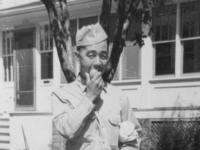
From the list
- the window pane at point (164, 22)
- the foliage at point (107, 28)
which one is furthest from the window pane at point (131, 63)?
the foliage at point (107, 28)

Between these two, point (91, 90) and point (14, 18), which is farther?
point (14, 18)

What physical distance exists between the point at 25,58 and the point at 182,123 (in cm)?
644

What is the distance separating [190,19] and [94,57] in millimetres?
6614

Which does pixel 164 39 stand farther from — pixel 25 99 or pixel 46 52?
pixel 25 99

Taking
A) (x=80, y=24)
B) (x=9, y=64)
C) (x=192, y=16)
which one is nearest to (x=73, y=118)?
(x=192, y=16)

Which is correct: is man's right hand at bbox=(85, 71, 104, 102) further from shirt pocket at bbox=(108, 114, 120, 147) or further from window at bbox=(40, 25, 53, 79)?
window at bbox=(40, 25, 53, 79)

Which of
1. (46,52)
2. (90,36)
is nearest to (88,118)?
(90,36)

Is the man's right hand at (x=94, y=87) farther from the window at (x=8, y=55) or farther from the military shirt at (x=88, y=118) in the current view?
the window at (x=8, y=55)

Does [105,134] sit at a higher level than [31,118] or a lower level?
higher

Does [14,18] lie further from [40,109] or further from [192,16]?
[192,16]

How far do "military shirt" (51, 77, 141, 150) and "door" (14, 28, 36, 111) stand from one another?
859cm

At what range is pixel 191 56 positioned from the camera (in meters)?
7.57

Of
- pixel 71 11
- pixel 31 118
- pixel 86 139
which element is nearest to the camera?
pixel 86 139

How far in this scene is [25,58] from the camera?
1016cm
